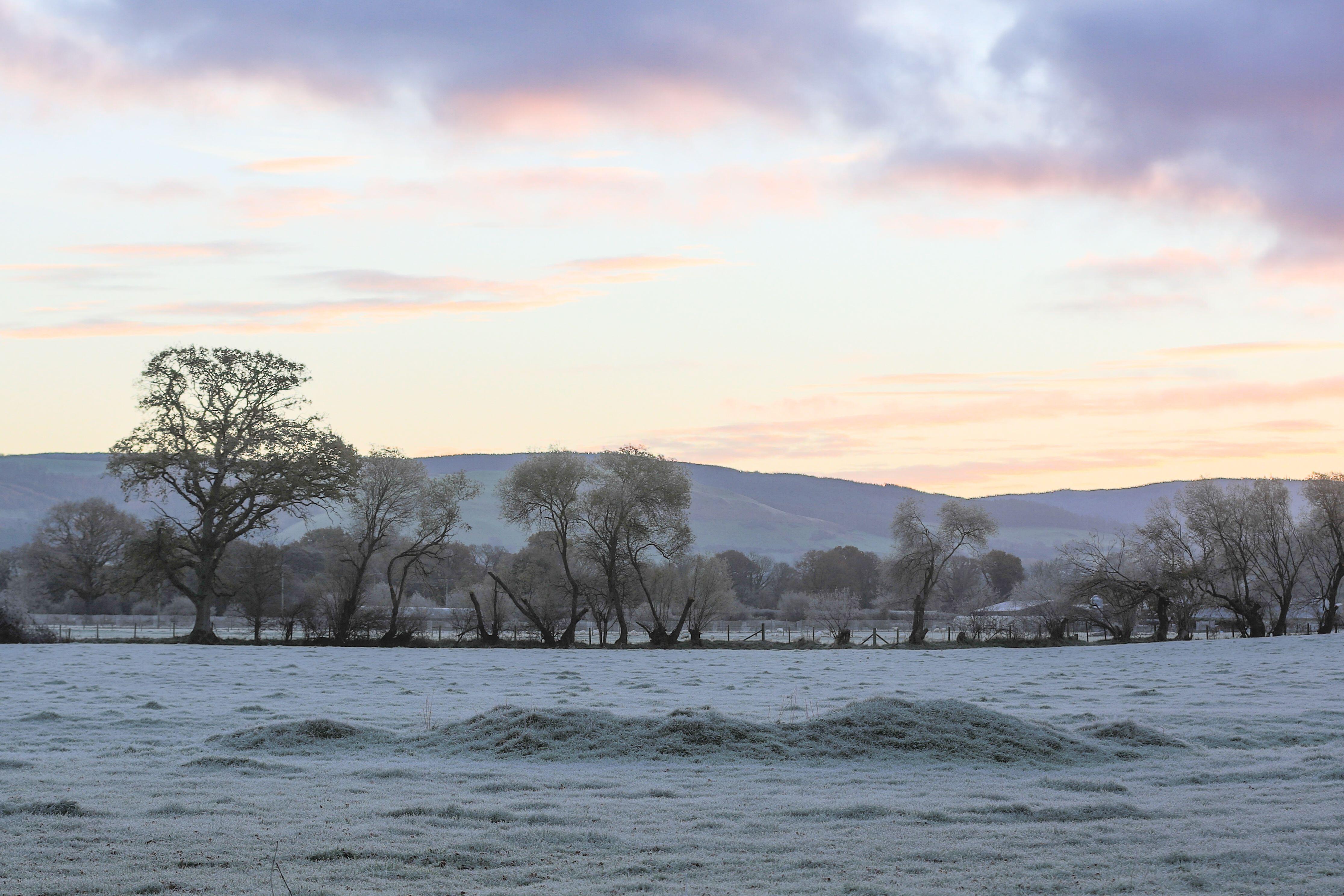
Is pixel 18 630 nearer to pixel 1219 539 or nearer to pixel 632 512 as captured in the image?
pixel 632 512

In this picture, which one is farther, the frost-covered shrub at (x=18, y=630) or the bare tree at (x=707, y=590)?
the bare tree at (x=707, y=590)

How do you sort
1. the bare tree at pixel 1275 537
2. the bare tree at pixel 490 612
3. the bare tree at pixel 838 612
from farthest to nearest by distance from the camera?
the bare tree at pixel 1275 537 < the bare tree at pixel 838 612 < the bare tree at pixel 490 612

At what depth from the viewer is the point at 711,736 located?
16.3 metres

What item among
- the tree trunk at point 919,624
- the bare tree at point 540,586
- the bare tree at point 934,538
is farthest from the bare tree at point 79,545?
the tree trunk at point 919,624

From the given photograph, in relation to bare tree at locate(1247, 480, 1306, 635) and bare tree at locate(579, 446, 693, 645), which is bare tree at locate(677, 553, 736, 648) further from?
bare tree at locate(1247, 480, 1306, 635)

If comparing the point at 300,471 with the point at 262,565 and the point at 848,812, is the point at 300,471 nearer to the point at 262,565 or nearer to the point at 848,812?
the point at 262,565

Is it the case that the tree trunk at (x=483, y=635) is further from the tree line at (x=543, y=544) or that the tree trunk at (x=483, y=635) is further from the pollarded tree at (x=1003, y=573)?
the pollarded tree at (x=1003, y=573)

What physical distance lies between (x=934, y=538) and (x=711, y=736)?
59.6 m

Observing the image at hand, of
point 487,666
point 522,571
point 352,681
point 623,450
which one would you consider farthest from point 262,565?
point 352,681

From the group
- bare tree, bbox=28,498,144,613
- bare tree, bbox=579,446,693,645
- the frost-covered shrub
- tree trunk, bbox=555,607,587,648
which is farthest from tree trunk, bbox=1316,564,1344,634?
bare tree, bbox=28,498,144,613

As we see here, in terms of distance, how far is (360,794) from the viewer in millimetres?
12430

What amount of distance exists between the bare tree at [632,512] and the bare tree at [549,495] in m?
0.93

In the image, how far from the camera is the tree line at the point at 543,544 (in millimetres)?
52344

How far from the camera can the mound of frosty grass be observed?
52.0 feet
